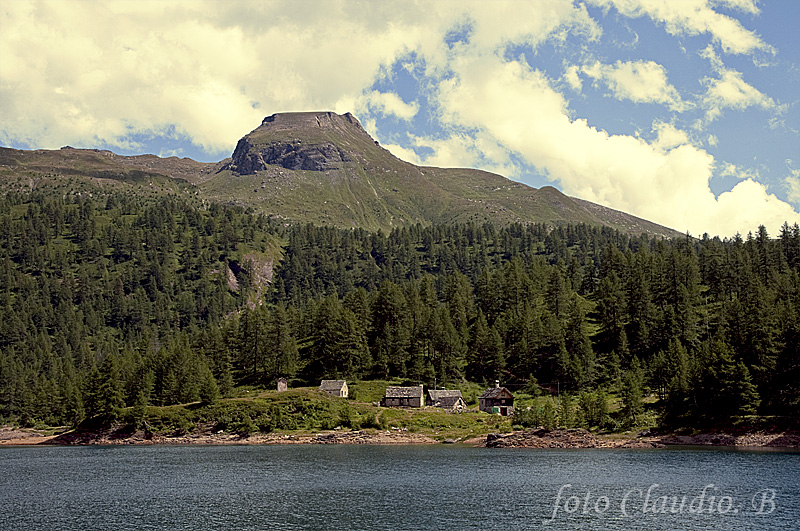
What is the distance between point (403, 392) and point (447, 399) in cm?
920

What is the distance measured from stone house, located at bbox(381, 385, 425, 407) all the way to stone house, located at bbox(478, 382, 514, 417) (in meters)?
13.1

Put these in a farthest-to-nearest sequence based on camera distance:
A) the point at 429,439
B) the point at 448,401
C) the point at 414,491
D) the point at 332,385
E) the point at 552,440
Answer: the point at 332,385 → the point at 448,401 → the point at 429,439 → the point at 552,440 → the point at 414,491

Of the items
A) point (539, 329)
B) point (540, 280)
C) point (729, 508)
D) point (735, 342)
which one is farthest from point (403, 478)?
point (540, 280)

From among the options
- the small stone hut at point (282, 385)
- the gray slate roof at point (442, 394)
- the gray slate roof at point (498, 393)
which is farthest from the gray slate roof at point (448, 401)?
the small stone hut at point (282, 385)

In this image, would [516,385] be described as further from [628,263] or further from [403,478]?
[403,478]

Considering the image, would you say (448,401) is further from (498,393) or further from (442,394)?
(498,393)

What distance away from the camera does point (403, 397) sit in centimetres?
14225

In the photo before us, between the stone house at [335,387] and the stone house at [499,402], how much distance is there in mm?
28841

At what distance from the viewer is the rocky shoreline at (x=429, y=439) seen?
343 ft

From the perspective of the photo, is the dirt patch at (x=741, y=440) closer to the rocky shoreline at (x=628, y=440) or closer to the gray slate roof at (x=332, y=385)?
the rocky shoreline at (x=628, y=440)

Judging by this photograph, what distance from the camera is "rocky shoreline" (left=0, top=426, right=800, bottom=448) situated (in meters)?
105

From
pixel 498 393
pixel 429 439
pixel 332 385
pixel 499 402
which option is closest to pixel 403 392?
pixel 332 385

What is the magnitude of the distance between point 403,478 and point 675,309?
103814 millimetres

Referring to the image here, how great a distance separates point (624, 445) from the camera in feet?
352
